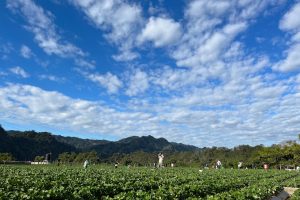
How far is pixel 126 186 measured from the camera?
1841 cm

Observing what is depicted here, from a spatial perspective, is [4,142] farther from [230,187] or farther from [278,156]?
[230,187]

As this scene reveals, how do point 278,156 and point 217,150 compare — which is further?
point 217,150

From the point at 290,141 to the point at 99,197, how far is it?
11379 cm

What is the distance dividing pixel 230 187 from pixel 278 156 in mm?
95976

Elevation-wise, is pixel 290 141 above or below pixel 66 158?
above

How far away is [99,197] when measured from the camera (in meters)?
16.2

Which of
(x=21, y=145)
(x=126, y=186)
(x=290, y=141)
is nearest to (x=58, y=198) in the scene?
(x=126, y=186)

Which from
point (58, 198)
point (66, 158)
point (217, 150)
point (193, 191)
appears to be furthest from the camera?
point (217, 150)

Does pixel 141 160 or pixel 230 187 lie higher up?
pixel 141 160

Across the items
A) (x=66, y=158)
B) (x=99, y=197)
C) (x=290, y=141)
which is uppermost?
(x=290, y=141)

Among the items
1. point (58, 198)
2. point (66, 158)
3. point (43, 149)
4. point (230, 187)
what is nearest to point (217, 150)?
point (66, 158)

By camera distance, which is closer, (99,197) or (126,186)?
(99,197)

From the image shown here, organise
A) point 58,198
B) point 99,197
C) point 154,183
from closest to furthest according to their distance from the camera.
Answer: point 58,198
point 99,197
point 154,183

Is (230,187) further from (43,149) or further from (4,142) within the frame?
(43,149)
